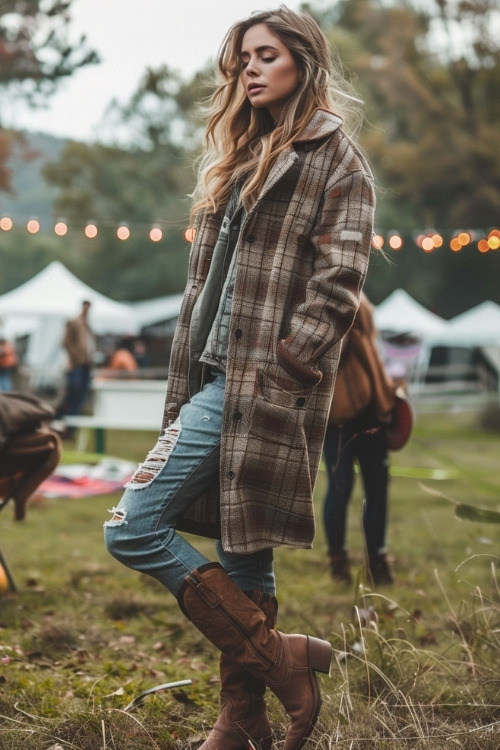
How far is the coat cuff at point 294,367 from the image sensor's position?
277cm

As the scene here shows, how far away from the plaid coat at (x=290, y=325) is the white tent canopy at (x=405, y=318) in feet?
69.7

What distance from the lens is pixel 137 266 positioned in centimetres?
4309

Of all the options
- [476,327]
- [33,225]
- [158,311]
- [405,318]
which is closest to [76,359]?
[33,225]

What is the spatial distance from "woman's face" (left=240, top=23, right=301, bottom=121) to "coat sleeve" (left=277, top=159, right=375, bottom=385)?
32 centimetres

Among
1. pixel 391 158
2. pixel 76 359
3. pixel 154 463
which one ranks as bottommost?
pixel 76 359

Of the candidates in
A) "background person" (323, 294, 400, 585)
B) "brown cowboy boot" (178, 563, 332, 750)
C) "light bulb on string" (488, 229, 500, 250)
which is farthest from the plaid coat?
"light bulb on string" (488, 229, 500, 250)

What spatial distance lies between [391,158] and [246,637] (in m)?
35.0

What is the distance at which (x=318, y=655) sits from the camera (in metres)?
2.99

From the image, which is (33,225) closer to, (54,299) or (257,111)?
(257,111)

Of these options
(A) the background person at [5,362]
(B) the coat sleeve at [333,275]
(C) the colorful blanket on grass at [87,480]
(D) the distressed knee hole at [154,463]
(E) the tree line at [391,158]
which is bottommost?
(C) the colorful blanket on grass at [87,480]

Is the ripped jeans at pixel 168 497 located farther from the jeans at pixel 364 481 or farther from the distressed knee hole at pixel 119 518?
the jeans at pixel 364 481

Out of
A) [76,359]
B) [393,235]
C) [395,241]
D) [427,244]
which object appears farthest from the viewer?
[76,359]

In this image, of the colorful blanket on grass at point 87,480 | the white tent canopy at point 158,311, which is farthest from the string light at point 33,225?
the white tent canopy at point 158,311

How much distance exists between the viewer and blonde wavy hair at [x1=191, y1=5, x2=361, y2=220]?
300 cm
